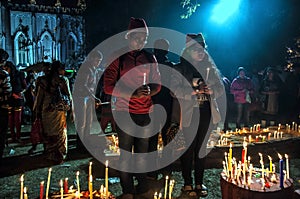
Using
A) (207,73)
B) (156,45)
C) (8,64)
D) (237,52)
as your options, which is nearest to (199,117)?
(207,73)

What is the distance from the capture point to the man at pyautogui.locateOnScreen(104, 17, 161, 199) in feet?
14.8

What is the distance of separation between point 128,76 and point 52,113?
3255 mm

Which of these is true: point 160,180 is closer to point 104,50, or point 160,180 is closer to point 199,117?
point 199,117

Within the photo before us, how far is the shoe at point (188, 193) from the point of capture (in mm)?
5328

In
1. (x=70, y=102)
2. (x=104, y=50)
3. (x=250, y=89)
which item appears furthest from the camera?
(x=104, y=50)

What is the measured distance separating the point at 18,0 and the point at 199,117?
1561 centimetres

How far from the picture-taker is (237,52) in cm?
1803

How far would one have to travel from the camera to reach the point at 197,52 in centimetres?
512

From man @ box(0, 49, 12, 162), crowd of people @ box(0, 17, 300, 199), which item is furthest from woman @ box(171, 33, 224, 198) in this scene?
man @ box(0, 49, 12, 162)

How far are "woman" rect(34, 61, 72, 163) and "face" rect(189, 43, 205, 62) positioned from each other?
314 cm

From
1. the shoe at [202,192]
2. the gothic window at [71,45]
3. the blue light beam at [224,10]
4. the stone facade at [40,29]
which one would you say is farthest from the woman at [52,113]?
the gothic window at [71,45]

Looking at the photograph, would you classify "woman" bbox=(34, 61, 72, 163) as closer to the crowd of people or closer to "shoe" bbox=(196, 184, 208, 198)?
the crowd of people

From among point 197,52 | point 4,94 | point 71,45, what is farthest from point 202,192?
point 71,45

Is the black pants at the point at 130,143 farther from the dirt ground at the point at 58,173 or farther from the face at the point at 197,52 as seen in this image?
the face at the point at 197,52
